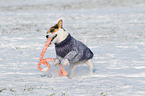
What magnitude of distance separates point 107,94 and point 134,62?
3635mm

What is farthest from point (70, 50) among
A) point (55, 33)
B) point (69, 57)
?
point (55, 33)

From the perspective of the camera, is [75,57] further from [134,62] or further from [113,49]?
[113,49]

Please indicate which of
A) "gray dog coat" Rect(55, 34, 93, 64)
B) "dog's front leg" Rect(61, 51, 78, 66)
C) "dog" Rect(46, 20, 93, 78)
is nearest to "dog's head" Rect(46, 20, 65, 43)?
"dog" Rect(46, 20, 93, 78)

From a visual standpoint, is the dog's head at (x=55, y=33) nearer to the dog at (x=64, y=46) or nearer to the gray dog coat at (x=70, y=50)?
the dog at (x=64, y=46)

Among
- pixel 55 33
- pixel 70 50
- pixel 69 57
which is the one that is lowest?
pixel 69 57

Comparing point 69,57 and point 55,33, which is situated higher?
point 55,33

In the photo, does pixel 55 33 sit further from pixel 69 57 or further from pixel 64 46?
pixel 69 57

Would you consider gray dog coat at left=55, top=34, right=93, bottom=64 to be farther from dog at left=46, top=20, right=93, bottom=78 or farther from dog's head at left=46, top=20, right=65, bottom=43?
dog's head at left=46, top=20, right=65, bottom=43

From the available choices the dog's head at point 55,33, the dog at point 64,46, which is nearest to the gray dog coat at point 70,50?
the dog at point 64,46

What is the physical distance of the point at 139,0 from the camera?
46.8 metres

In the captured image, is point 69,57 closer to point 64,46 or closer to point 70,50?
point 70,50

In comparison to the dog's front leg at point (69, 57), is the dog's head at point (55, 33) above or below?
above

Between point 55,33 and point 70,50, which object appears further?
point 70,50

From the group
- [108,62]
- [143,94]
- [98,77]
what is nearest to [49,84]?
[98,77]
